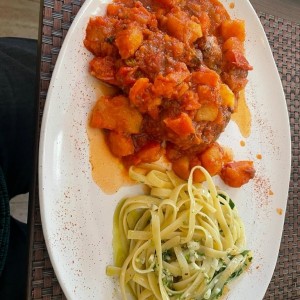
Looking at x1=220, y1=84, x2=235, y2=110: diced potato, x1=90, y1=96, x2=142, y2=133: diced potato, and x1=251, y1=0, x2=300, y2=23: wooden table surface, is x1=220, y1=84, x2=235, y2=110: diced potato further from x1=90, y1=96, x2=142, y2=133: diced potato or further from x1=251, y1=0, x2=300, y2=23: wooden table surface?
x1=251, y1=0, x2=300, y2=23: wooden table surface

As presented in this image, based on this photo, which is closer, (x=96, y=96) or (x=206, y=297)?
(x=96, y=96)

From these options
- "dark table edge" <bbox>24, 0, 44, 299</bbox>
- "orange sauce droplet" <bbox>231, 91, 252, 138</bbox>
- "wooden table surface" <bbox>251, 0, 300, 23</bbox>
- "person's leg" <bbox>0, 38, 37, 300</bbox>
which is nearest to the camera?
"dark table edge" <bbox>24, 0, 44, 299</bbox>

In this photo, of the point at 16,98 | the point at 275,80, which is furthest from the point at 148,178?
the point at 275,80

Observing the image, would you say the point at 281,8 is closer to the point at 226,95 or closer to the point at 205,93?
the point at 226,95

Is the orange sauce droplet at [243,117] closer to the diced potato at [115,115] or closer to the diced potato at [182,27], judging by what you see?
the diced potato at [182,27]

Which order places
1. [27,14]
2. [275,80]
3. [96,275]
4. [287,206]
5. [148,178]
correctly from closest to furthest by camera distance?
[96,275], [148,178], [275,80], [287,206], [27,14]

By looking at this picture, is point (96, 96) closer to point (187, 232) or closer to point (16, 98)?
point (16, 98)

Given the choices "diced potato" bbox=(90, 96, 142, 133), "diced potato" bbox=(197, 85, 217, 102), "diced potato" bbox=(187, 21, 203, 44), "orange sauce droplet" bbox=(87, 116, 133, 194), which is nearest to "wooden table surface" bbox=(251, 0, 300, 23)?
"diced potato" bbox=(187, 21, 203, 44)

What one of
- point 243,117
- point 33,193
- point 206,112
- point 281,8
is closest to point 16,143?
point 33,193
